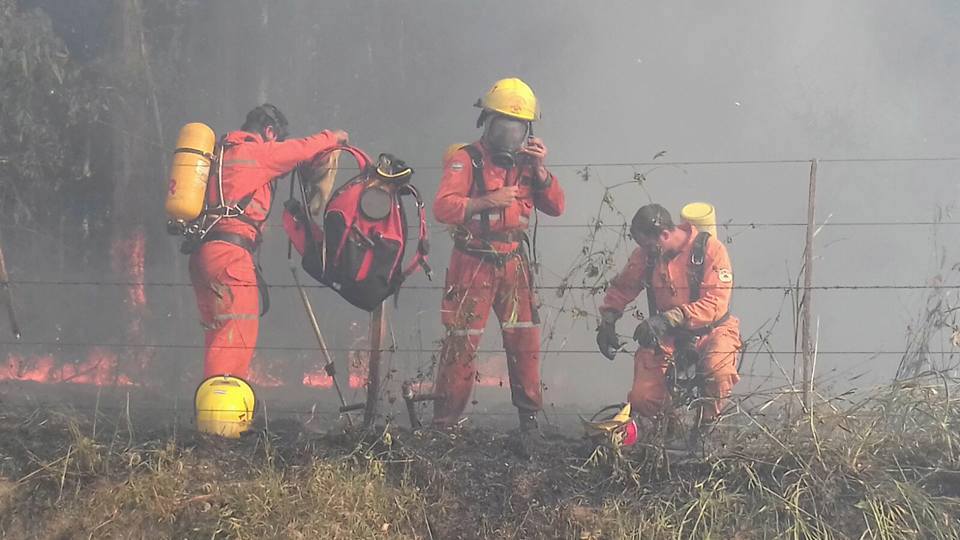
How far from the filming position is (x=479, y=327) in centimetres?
539

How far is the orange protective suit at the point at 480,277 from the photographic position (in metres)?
5.35

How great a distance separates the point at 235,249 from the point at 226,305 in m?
0.35

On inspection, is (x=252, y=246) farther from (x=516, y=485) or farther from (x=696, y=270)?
(x=696, y=270)

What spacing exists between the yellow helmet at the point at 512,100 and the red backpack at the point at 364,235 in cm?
69

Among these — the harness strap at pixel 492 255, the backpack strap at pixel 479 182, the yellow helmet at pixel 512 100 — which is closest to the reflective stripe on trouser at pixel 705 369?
the harness strap at pixel 492 255

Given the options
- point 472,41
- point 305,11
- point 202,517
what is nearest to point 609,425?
point 202,517

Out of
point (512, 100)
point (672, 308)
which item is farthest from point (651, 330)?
point (512, 100)

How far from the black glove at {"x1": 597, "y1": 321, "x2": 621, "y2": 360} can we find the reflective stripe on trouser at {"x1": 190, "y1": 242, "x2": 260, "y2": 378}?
2.20 metres

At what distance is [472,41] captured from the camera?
6227mm

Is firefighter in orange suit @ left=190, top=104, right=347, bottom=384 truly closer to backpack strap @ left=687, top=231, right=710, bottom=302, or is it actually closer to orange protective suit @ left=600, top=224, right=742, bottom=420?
orange protective suit @ left=600, top=224, right=742, bottom=420

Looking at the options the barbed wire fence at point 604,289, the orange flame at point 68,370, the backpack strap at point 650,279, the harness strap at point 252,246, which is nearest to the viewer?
the barbed wire fence at point 604,289

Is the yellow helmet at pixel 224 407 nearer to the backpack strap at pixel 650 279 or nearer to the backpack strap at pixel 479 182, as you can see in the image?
the backpack strap at pixel 479 182

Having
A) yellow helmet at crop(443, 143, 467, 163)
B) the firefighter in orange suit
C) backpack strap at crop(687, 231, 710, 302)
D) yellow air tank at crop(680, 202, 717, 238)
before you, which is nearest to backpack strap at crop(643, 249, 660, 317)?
backpack strap at crop(687, 231, 710, 302)

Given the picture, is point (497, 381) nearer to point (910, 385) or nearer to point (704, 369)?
point (704, 369)
